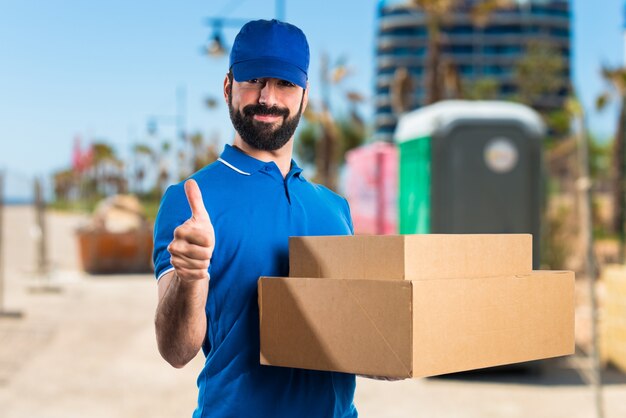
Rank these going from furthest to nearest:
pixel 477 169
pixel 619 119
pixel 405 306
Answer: pixel 619 119 → pixel 477 169 → pixel 405 306

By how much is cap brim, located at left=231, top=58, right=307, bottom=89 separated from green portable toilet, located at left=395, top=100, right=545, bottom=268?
7.26 m

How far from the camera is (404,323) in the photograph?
6.79 feet

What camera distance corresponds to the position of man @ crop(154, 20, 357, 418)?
2359mm

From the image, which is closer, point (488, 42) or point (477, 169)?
point (477, 169)

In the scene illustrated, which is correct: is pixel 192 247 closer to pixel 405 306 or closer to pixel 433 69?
pixel 405 306

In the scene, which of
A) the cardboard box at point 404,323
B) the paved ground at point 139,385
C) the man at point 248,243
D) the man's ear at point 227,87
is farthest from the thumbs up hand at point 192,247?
the paved ground at point 139,385

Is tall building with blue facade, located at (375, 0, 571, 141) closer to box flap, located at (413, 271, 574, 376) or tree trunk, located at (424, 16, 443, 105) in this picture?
tree trunk, located at (424, 16, 443, 105)

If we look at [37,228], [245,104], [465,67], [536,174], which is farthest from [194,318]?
[465,67]

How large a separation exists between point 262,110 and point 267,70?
11 centimetres

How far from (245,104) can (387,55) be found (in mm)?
116860

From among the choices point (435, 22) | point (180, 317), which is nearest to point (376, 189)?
point (180, 317)

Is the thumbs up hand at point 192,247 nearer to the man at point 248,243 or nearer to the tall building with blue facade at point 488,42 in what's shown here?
the man at point 248,243

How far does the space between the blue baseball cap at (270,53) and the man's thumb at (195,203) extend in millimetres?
436

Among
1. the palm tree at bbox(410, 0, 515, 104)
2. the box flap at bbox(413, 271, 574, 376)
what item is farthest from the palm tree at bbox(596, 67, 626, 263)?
the box flap at bbox(413, 271, 574, 376)
